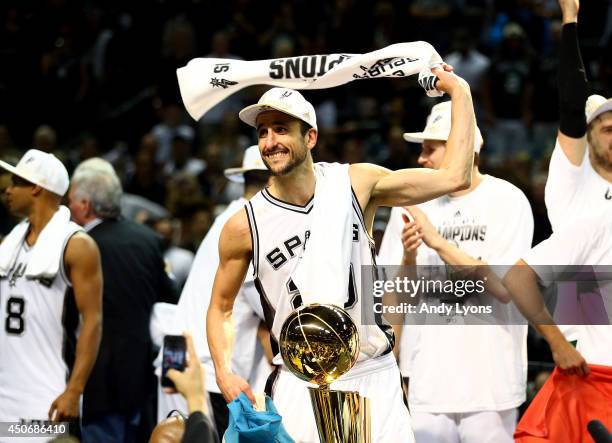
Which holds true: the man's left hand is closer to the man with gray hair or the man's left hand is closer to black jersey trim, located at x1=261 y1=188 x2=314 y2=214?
the man with gray hair

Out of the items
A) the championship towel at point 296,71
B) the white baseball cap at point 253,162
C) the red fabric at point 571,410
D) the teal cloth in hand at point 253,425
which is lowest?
the red fabric at point 571,410

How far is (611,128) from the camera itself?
5.62m

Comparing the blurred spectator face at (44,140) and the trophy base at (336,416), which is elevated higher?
the blurred spectator face at (44,140)

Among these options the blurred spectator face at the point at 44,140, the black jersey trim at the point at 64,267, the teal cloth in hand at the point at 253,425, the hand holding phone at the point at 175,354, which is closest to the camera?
the teal cloth in hand at the point at 253,425

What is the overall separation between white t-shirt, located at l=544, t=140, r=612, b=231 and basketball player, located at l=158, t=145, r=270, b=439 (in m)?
1.86

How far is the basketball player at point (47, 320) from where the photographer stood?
21.7 ft

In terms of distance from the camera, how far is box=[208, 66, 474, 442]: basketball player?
16.5 ft

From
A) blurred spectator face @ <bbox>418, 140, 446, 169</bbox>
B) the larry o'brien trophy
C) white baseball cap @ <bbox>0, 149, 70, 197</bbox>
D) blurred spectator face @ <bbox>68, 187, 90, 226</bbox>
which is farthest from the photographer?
blurred spectator face @ <bbox>68, 187, 90, 226</bbox>

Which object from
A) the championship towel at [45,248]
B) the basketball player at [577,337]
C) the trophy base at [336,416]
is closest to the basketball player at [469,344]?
the basketball player at [577,337]

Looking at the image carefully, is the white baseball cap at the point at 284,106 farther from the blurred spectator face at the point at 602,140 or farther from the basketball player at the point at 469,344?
the blurred spectator face at the point at 602,140

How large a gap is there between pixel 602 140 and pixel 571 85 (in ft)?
1.02

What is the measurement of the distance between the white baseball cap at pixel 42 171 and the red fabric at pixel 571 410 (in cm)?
309

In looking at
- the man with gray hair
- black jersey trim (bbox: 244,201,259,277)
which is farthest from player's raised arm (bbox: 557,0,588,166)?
the man with gray hair

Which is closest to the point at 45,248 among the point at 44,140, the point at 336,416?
the point at 336,416
